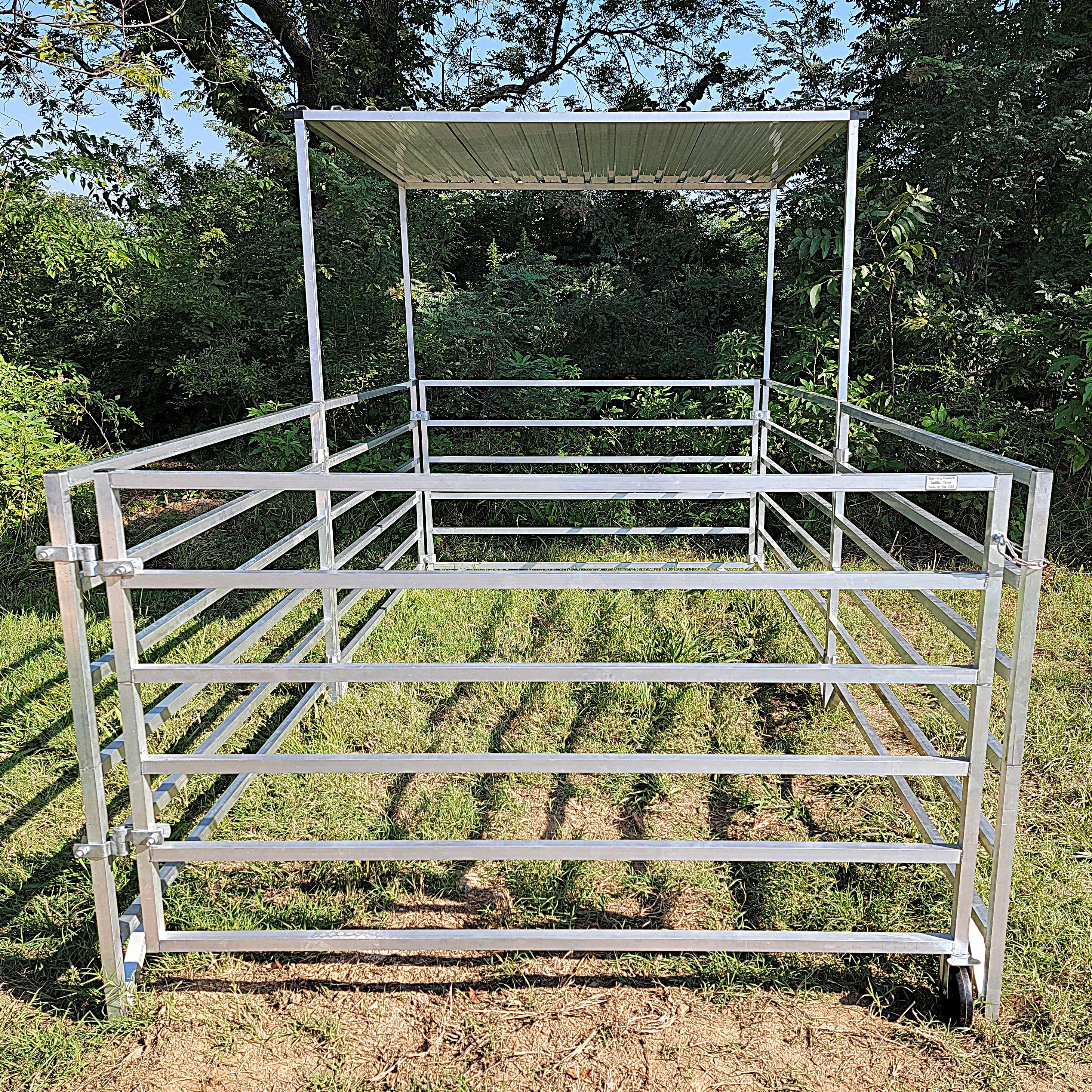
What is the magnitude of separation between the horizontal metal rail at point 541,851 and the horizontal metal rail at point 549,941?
7.2 inches

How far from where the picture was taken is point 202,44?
25.3 ft

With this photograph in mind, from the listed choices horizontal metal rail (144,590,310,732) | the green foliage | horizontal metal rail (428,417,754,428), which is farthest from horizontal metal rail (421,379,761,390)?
horizontal metal rail (144,590,310,732)

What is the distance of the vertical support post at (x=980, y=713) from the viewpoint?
2.11m

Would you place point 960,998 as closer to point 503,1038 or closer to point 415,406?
point 503,1038

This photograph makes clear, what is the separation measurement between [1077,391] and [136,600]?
19.6 feet

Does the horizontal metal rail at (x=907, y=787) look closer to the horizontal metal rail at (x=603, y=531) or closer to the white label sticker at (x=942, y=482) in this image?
the white label sticker at (x=942, y=482)

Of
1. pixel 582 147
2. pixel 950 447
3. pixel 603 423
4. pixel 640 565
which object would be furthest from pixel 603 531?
pixel 950 447

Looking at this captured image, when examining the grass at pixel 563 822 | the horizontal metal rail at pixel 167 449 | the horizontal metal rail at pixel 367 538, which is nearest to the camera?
the horizontal metal rail at pixel 167 449

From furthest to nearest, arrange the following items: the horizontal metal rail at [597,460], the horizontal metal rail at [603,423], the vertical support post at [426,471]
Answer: the horizontal metal rail at [597,460] < the horizontal metal rail at [603,423] < the vertical support post at [426,471]

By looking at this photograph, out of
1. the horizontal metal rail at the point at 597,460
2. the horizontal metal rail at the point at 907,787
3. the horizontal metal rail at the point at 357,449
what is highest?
the horizontal metal rail at the point at 357,449

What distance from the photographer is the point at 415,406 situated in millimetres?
5637

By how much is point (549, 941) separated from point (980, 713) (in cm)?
117

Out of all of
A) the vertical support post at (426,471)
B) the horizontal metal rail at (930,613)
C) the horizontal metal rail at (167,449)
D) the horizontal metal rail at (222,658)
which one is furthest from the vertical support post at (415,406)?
the horizontal metal rail at (930,613)

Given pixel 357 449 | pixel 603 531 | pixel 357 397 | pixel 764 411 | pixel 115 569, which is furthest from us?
pixel 603 531
